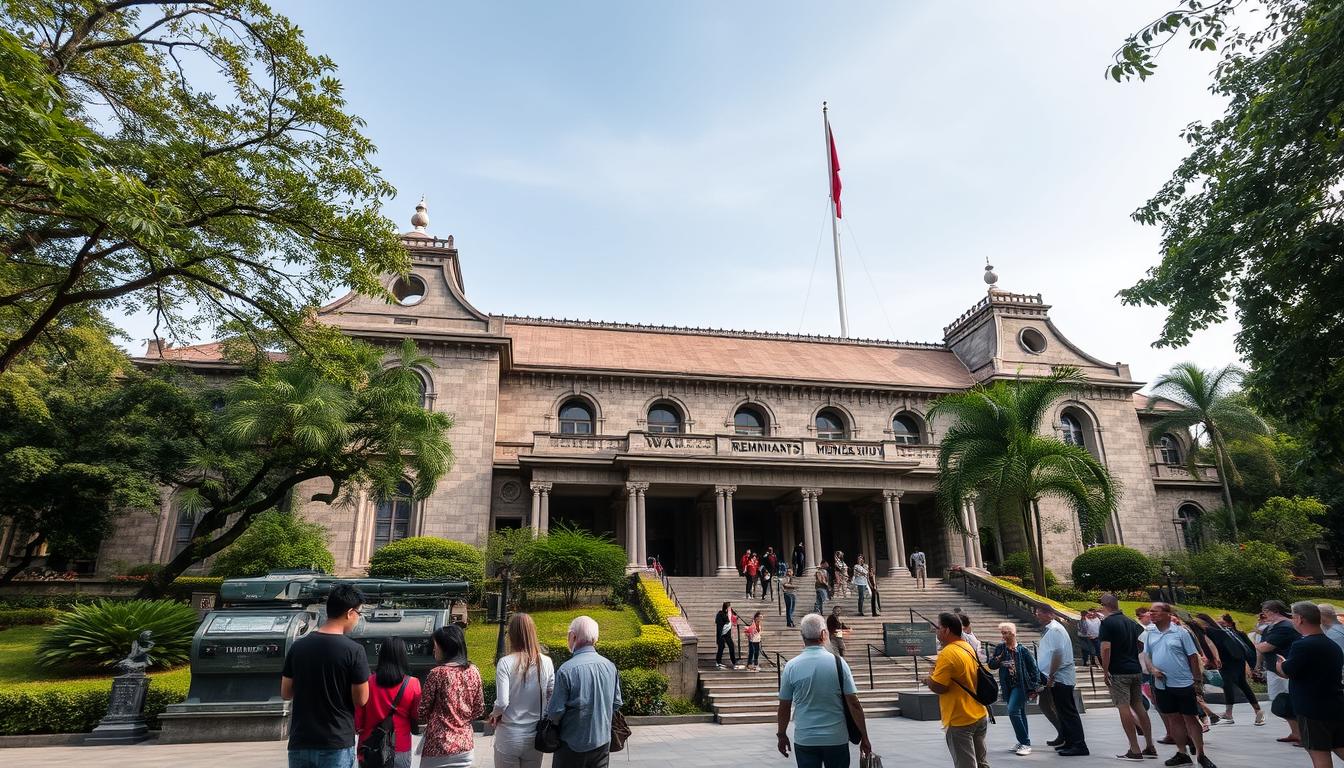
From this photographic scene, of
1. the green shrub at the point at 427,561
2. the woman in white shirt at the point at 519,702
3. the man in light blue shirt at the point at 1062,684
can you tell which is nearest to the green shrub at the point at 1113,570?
the man in light blue shirt at the point at 1062,684

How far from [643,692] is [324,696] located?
987 centimetres

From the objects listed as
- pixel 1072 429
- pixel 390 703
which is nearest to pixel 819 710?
pixel 390 703

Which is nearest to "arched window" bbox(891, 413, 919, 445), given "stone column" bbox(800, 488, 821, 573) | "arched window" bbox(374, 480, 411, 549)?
"stone column" bbox(800, 488, 821, 573)

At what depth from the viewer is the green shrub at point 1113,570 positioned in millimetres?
26234

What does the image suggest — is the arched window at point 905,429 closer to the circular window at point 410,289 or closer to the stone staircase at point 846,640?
the stone staircase at point 846,640

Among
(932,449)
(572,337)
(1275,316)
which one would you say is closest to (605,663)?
(1275,316)

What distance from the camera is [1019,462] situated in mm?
21891

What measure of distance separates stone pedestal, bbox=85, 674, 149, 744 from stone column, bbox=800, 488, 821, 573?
18410 mm

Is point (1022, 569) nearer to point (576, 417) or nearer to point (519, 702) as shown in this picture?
point (576, 417)

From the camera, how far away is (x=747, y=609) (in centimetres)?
2067

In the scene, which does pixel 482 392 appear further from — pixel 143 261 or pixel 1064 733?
pixel 1064 733

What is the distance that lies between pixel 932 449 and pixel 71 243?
26.9 m

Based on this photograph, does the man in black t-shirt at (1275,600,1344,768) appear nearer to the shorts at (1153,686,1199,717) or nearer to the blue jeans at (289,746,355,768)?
the shorts at (1153,686,1199,717)

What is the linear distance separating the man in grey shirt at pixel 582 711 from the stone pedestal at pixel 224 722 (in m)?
8.27
